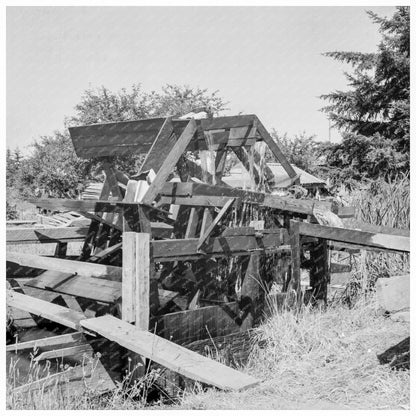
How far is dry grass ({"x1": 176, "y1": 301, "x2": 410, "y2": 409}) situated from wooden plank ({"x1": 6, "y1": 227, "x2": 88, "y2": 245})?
3.18 metres

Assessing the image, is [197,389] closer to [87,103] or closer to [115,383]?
[115,383]

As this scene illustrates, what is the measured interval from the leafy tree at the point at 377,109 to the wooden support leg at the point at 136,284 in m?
16.5

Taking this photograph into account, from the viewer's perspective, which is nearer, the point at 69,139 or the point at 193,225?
the point at 193,225

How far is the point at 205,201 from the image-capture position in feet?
18.8

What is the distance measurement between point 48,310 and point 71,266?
558 millimetres

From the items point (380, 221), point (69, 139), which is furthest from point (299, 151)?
point (380, 221)

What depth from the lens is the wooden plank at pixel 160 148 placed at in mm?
5996

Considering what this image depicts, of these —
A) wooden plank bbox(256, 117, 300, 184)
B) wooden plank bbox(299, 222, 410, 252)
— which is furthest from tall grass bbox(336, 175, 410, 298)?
wooden plank bbox(299, 222, 410, 252)

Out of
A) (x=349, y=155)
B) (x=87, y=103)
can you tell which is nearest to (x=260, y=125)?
(x=349, y=155)

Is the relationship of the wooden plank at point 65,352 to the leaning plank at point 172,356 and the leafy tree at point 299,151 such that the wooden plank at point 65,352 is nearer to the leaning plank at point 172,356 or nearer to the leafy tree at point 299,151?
the leaning plank at point 172,356

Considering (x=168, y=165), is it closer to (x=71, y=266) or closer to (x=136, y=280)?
(x=136, y=280)

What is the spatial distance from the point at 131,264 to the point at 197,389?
1442 mm

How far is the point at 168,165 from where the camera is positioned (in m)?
5.52

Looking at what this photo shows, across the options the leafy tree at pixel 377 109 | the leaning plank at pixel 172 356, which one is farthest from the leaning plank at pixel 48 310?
the leafy tree at pixel 377 109
